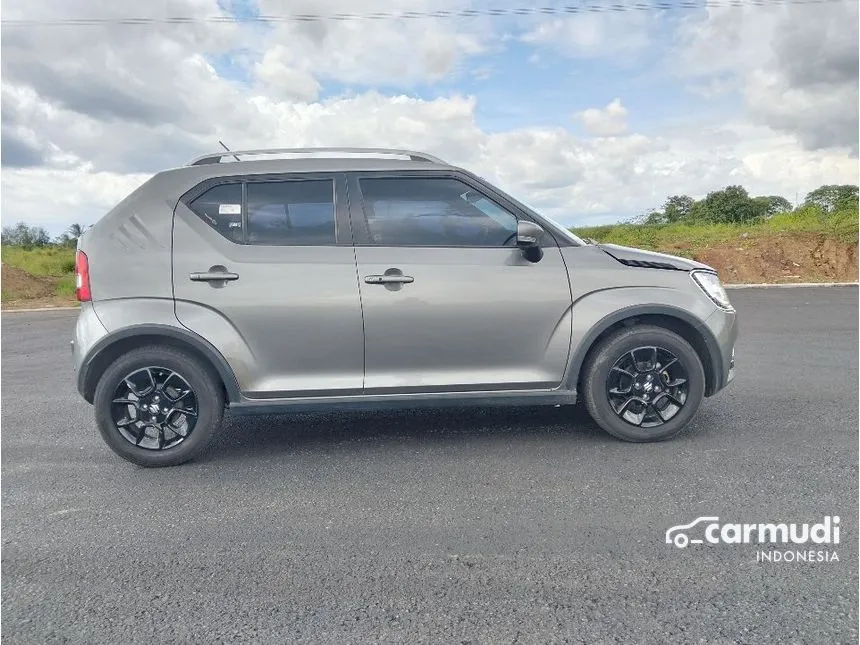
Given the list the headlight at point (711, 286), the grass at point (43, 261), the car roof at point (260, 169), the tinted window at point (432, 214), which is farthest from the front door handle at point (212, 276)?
the grass at point (43, 261)

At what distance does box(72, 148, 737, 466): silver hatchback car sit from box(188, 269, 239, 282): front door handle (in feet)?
0.04

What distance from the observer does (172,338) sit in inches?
160

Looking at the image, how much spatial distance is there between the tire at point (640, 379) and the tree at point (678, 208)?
22469 millimetres

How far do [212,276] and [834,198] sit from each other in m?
25.8

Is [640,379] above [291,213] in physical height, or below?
below

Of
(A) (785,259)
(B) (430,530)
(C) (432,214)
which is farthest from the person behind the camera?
(A) (785,259)

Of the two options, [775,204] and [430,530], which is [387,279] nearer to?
[430,530]

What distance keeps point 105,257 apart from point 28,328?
973 centimetres

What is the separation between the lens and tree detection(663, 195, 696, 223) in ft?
83.6

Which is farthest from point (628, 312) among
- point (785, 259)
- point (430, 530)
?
point (785, 259)

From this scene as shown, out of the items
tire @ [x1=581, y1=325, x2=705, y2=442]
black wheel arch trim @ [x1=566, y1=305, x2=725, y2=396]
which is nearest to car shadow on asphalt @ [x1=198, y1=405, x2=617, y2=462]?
tire @ [x1=581, y1=325, x2=705, y2=442]

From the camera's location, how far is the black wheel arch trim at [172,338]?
3.98 metres

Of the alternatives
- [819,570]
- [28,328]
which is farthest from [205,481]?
[28,328]

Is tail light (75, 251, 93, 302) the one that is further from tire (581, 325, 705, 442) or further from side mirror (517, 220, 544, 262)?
tire (581, 325, 705, 442)
